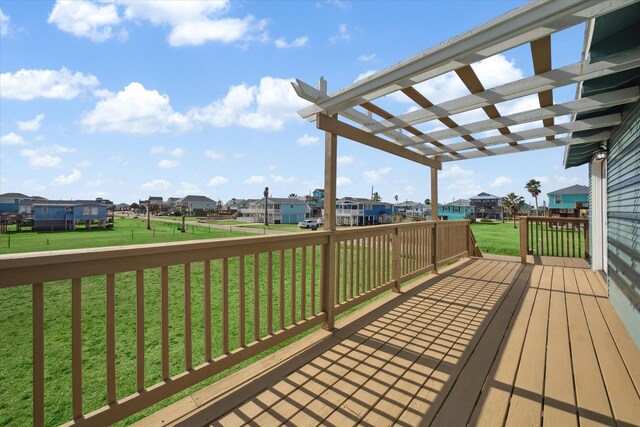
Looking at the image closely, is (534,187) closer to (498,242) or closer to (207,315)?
(498,242)

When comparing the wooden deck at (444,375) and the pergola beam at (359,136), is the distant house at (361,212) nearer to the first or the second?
the pergola beam at (359,136)

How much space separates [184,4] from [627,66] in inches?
184

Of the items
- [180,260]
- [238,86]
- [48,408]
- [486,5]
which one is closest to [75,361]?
[180,260]

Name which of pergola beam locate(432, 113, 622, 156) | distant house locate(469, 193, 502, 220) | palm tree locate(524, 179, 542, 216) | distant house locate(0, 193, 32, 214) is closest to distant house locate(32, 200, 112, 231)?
distant house locate(0, 193, 32, 214)

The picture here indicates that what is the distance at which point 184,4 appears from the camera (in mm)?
3768

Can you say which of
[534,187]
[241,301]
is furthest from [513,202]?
[241,301]

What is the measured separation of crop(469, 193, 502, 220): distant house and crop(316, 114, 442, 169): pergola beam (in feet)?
172

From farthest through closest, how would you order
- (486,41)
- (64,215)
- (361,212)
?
(361,212) < (64,215) < (486,41)

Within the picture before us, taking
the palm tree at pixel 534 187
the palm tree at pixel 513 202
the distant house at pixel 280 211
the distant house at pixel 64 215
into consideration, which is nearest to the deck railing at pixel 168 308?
the distant house at pixel 64 215

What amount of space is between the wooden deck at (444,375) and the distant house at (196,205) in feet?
228

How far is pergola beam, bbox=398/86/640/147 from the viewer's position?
98.3 inches

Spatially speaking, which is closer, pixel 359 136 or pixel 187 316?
→ pixel 187 316

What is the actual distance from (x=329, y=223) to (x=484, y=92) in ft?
6.10

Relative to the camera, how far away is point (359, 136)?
119 inches
